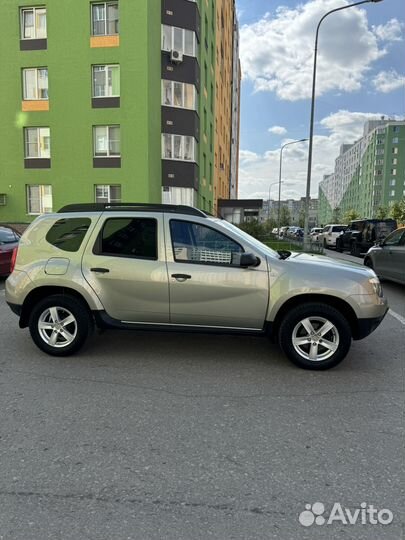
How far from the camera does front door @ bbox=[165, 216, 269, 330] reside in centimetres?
447

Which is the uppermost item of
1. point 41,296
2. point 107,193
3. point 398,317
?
point 107,193

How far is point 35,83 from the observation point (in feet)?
78.9

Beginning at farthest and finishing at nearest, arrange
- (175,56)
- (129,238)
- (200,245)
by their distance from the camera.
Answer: (175,56) → (129,238) → (200,245)

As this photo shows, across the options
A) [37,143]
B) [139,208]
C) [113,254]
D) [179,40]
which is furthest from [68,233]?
[179,40]

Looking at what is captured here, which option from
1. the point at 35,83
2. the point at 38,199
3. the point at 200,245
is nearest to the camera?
the point at 200,245

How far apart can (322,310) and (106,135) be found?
22047mm

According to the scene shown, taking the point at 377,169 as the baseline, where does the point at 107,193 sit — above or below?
below

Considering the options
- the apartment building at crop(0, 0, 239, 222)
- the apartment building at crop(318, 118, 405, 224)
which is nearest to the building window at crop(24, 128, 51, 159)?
the apartment building at crop(0, 0, 239, 222)

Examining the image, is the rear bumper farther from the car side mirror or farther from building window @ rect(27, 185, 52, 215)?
building window @ rect(27, 185, 52, 215)

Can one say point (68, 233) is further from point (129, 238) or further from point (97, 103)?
point (97, 103)

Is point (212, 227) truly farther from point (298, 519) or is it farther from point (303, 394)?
point (298, 519)

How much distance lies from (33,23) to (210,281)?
25.8 meters

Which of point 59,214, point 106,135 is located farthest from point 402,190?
point 59,214

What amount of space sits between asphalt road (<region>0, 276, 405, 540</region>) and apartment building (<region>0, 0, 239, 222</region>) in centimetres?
1987
